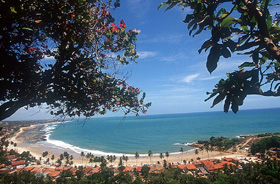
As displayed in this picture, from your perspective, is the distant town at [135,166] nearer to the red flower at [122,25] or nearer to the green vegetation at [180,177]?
the green vegetation at [180,177]

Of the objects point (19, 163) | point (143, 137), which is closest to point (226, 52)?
→ point (19, 163)

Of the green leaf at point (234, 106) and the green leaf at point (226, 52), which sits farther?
the green leaf at point (234, 106)

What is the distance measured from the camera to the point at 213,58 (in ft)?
5.61

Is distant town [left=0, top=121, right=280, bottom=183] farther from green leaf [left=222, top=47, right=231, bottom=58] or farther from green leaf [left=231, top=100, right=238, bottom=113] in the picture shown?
green leaf [left=222, top=47, right=231, bottom=58]

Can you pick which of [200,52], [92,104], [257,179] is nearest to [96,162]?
[257,179]

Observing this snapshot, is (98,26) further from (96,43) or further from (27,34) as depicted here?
(27,34)

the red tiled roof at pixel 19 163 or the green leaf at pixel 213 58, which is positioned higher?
the green leaf at pixel 213 58

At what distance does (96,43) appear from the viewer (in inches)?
164

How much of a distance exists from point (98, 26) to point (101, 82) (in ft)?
5.66

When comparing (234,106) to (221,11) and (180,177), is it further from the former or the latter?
(180,177)

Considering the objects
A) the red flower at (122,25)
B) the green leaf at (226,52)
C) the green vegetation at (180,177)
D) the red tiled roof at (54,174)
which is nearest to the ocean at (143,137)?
the green vegetation at (180,177)

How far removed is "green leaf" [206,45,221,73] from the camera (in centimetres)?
170

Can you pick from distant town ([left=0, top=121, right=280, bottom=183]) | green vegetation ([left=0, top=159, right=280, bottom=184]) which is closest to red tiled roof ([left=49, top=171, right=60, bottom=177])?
distant town ([left=0, top=121, right=280, bottom=183])

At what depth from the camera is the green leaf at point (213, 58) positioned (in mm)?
1703
